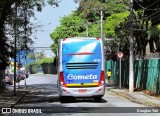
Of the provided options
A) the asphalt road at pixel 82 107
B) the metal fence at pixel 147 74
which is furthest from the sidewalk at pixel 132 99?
the metal fence at pixel 147 74

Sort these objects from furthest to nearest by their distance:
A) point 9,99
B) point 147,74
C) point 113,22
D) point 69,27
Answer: point 69,27 < point 113,22 < point 147,74 < point 9,99

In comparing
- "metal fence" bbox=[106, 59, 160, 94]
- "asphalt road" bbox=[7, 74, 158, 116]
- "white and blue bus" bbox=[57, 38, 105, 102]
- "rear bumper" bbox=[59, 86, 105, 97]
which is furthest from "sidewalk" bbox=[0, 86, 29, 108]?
"metal fence" bbox=[106, 59, 160, 94]

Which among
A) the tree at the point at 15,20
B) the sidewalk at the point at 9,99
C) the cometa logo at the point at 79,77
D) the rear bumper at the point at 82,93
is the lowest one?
the sidewalk at the point at 9,99

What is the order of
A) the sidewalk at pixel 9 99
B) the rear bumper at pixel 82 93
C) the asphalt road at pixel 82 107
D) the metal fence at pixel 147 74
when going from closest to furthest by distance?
the asphalt road at pixel 82 107 < the sidewalk at pixel 9 99 < the rear bumper at pixel 82 93 < the metal fence at pixel 147 74

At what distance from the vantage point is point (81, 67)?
26.7m

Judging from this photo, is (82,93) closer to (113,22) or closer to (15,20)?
(15,20)

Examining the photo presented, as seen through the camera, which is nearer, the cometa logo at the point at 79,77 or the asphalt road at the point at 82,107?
the asphalt road at the point at 82,107

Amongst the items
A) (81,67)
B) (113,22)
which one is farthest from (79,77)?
(113,22)

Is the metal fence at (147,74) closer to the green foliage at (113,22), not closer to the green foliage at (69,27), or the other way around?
the green foliage at (113,22)

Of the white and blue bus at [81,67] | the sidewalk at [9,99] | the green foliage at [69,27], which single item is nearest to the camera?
the sidewalk at [9,99]

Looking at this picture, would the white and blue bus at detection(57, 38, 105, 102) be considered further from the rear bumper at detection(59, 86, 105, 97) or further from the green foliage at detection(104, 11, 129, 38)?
the green foliage at detection(104, 11, 129, 38)

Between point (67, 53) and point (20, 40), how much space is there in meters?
12.8

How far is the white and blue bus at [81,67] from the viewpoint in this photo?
86.6ft

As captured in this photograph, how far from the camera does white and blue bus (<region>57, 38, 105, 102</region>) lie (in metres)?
26.4
